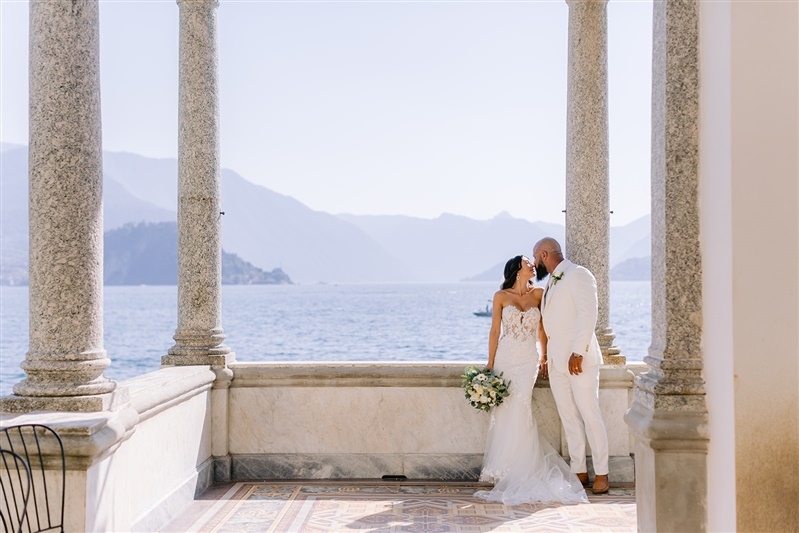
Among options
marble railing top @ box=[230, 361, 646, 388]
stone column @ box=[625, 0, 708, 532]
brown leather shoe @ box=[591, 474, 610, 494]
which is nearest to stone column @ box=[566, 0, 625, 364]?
marble railing top @ box=[230, 361, 646, 388]

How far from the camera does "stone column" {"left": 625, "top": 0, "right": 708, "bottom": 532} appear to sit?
4441 mm

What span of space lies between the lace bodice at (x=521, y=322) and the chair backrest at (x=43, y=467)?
4319mm

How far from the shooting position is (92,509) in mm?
4555

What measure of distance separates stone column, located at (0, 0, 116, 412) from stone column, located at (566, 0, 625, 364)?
4735 millimetres

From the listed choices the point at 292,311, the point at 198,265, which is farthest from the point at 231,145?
the point at 198,265

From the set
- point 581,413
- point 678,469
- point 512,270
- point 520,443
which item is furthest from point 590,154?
point 678,469

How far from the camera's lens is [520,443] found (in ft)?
24.1

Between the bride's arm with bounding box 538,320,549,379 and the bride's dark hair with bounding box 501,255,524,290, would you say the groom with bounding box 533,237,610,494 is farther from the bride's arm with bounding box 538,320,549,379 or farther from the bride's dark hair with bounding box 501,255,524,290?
the bride's dark hair with bounding box 501,255,524,290

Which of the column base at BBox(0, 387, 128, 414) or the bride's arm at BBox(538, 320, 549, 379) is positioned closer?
the column base at BBox(0, 387, 128, 414)

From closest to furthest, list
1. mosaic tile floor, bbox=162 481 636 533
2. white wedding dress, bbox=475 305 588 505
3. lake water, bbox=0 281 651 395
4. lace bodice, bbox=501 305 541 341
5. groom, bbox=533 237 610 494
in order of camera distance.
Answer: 1. mosaic tile floor, bbox=162 481 636 533
2. white wedding dress, bbox=475 305 588 505
3. groom, bbox=533 237 610 494
4. lace bodice, bbox=501 305 541 341
5. lake water, bbox=0 281 651 395

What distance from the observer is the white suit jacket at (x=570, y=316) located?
716 cm

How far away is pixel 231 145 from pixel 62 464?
108 meters

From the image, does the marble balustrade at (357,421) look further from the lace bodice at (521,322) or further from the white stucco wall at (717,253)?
the white stucco wall at (717,253)

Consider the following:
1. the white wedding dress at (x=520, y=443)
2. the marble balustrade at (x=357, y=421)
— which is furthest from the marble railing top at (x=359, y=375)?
the white wedding dress at (x=520, y=443)
